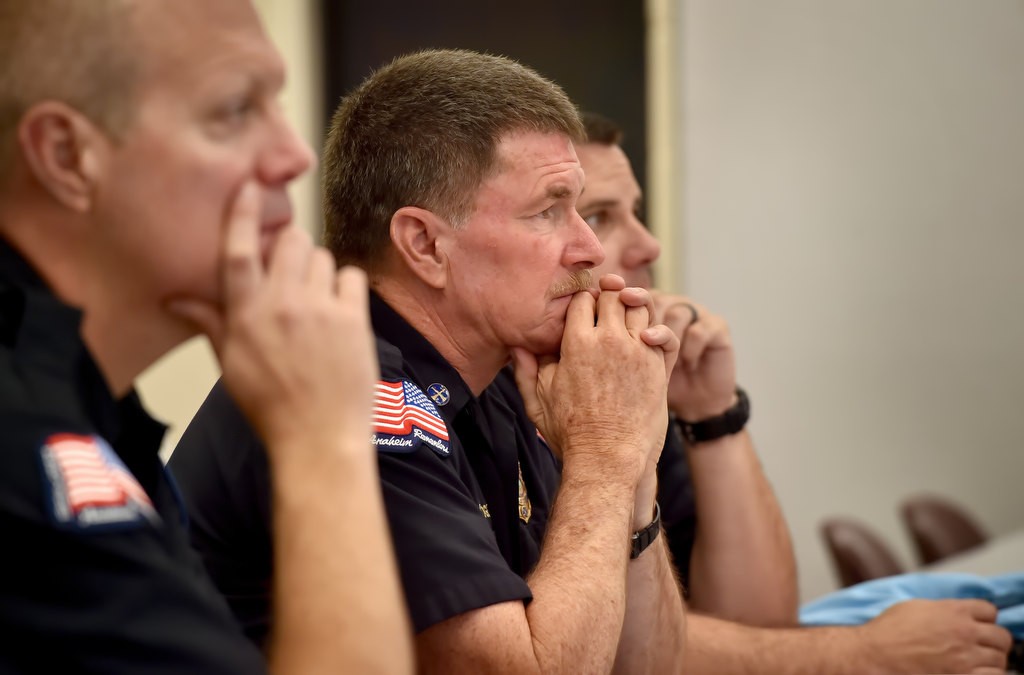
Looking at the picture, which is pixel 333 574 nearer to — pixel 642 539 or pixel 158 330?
pixel 158 330

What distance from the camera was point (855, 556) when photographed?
3.50 meters

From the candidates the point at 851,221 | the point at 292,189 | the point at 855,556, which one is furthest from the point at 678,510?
the point at 851,221

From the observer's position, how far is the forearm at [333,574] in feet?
3.03

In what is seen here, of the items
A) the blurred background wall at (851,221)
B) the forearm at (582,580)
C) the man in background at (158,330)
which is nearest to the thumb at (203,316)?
the man in background at (158,330)

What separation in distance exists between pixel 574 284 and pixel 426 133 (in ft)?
1.01

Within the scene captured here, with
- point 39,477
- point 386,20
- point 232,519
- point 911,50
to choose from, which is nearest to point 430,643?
point 232,519

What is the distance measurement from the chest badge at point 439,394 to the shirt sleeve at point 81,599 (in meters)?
0.73

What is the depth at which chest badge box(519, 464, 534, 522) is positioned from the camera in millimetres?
1677

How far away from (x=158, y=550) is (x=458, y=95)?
0.92 metres

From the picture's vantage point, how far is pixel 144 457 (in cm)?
109

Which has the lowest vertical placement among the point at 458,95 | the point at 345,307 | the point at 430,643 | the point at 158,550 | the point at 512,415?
the point at 430,643

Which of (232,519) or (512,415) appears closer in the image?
(232,519)

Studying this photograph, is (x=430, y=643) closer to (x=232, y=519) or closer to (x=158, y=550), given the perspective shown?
(x=232, y=519)

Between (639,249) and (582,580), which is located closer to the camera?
(582,580)
